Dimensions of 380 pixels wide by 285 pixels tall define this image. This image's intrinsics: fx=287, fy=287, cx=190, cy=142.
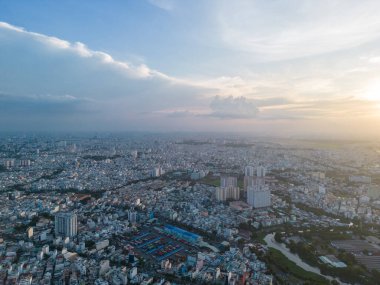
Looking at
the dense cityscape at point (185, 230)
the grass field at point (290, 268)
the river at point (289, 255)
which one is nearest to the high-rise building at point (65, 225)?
the dense cityscape at point (185, 230)

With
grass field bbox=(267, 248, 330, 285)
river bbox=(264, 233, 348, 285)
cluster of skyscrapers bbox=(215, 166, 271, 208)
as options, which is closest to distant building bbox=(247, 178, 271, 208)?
cluster of skyscrapers bbox=(215, 166, 271, 208)

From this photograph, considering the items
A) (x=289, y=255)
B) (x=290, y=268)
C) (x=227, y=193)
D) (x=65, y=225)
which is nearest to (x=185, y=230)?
(x=289, y=255)

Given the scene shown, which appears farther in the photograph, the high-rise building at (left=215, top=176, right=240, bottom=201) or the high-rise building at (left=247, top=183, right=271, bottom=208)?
the high-rise building at (left=215, top=176, right=240, bottom=201)

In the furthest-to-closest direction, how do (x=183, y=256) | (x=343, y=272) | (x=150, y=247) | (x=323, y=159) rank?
(x=323, y=159) → (x=150, y=247) → (x=183, y=256) → (x=343, y=272)

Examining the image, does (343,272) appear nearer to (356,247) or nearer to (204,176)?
(356,247)

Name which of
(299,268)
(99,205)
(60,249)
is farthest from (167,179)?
(299,268)

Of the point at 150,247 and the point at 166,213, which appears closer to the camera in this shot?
the point at 150,247

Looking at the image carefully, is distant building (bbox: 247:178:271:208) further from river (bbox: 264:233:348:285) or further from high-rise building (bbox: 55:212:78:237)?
high-rise building (bbox: 55:212:78:237)
